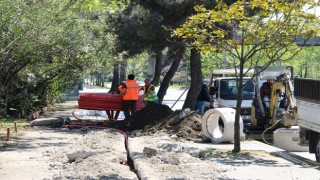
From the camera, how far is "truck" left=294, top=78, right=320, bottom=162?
10898mm

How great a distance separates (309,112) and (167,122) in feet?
19.5

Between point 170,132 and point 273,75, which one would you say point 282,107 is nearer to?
point 273,75

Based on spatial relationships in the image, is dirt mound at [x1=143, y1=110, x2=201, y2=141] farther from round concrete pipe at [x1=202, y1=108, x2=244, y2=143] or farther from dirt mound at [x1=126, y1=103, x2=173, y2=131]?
dirt mound at [x1=126, y1=103, x2=173, y2=131]

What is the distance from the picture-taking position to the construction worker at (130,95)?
18.6 metres

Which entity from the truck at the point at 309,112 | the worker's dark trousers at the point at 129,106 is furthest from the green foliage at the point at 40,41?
the truck at the point at 309,112

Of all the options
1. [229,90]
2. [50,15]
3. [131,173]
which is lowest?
[131,173]

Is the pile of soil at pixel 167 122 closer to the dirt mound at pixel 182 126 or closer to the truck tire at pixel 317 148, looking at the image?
the dirt mound at pixel 182 126

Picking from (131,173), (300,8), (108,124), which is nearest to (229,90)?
(108,124)

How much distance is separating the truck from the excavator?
4801 millimetres

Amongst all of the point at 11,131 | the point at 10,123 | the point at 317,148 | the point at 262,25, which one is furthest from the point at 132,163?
the point at 10,123

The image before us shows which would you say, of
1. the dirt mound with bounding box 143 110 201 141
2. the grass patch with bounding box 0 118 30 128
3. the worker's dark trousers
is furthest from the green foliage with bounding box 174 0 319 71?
the grass patch with bounding box 0 118 30 128

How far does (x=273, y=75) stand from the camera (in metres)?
18.1

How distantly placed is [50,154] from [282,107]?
862cm

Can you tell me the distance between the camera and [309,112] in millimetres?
11281
